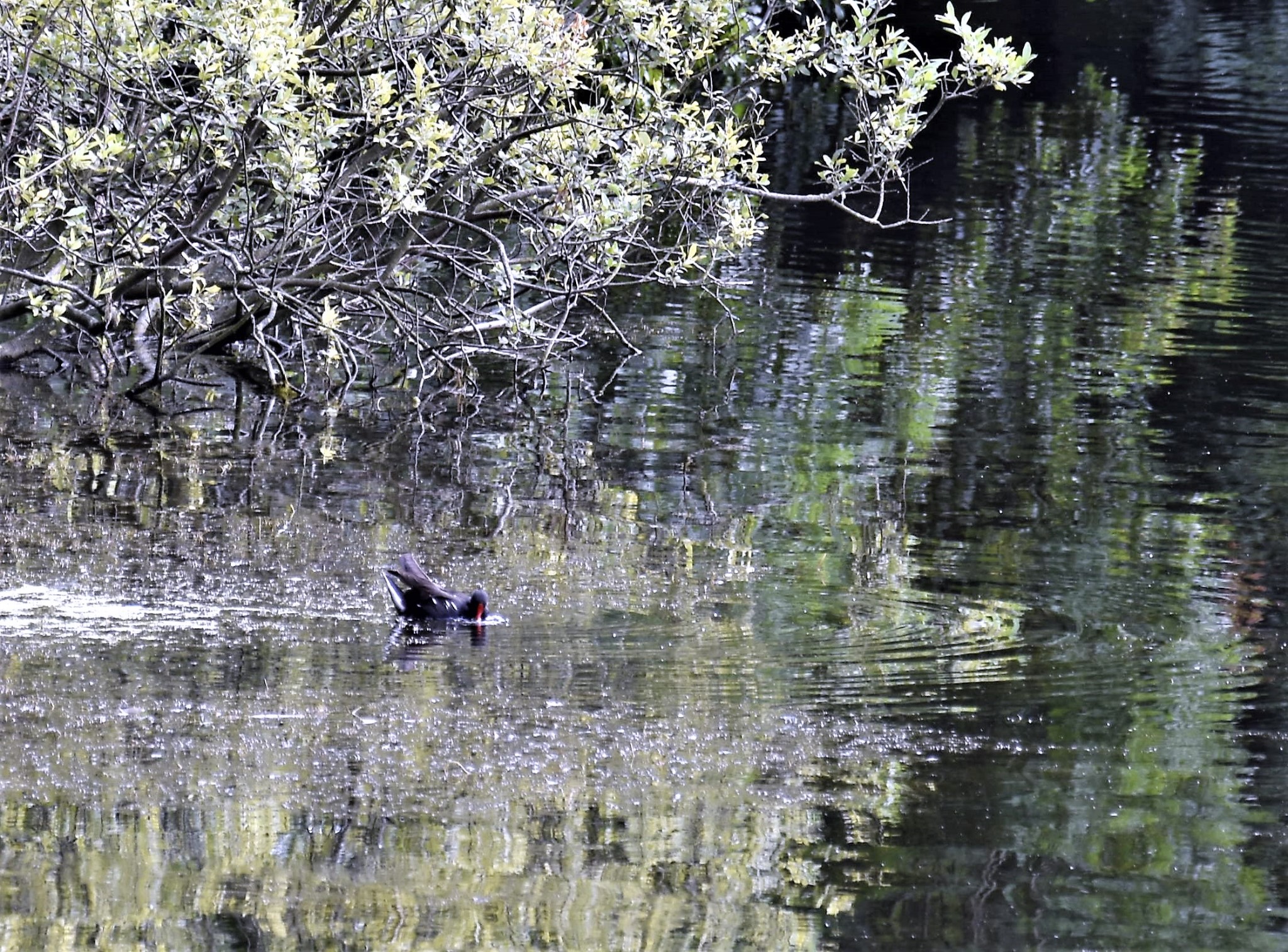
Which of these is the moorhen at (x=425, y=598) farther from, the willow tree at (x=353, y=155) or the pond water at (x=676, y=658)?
the willow tree at (x=353, y=155)

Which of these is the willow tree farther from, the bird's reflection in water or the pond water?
the bird's reflection in water

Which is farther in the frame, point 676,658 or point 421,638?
point 421,638

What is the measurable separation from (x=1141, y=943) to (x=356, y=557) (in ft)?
16.3

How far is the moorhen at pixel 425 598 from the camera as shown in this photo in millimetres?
8250

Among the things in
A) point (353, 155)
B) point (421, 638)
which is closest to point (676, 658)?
point (421, 638)

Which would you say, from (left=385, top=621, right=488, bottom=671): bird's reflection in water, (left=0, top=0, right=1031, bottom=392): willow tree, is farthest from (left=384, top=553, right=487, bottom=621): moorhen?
(left=0, top=0, right=1031, bottom=392): willow tree

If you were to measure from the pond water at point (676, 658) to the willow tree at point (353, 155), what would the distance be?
2.63 feet

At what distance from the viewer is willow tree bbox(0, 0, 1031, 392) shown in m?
11.5

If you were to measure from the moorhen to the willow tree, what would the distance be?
3514 mm

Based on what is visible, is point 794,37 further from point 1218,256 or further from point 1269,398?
point 1218,256

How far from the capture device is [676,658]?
7934 mm

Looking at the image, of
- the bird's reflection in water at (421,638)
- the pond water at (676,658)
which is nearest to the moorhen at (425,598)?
the bird's reflection in water at (421,638)

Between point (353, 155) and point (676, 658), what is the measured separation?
19.8 feet

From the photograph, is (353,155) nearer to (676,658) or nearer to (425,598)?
(425,598)
